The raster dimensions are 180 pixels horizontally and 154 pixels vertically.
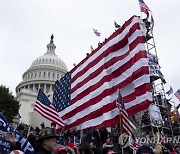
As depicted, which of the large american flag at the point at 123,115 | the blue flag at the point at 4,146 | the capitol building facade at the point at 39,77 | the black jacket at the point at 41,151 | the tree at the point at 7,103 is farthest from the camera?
the capitol building facade at the point at 39,77

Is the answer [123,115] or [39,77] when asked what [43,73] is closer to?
[39,77]

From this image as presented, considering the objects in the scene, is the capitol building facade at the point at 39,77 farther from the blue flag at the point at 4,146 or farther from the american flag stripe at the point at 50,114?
the blue flag at the point at 4,146

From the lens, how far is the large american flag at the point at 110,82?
10.3 m

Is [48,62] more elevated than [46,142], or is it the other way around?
[48,62]

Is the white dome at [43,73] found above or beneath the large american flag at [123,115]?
above

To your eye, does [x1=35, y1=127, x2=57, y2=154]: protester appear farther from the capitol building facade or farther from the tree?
the capitol building facade

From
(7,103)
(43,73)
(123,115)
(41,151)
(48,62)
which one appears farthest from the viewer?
(48,62)

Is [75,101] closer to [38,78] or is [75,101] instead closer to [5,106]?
[5,106]

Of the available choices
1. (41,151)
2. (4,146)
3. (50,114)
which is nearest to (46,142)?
(41,151)

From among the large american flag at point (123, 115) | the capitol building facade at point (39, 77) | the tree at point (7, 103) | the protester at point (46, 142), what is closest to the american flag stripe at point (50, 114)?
the large american flag at point (123, 115)

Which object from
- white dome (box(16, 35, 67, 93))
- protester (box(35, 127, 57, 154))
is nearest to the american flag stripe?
protester (box(35, 127, 57, 154))

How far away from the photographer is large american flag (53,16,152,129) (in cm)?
1027

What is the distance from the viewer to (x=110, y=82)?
1167cm

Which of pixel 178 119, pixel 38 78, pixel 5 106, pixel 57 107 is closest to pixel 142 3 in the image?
pixel 57 107
